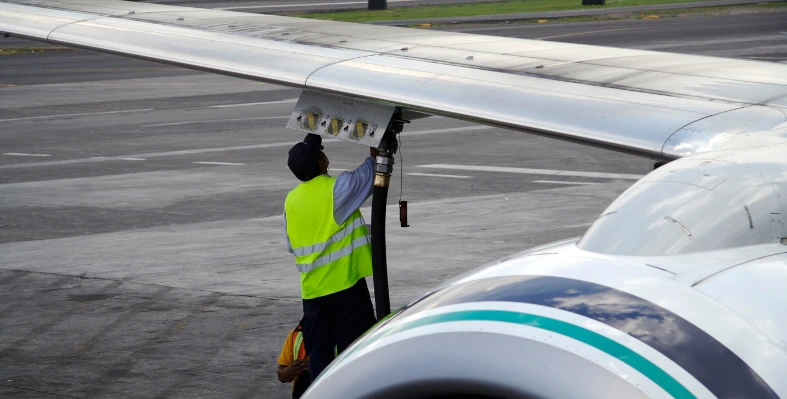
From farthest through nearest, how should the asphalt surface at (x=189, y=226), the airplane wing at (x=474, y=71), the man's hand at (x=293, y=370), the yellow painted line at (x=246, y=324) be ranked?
the yellow painted line at (x=246, y=324) < the asphalt surface at (x=189, y=226) < the man's hand at (x=293, y=370) < the airplane wing at (x=474, y=71)

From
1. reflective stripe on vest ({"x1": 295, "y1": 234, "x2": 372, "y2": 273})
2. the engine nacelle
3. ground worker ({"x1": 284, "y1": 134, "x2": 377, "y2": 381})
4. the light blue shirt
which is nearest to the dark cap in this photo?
ground worker ({"x1": 284, "y1": 134, "x2": 377, "y2": 381})

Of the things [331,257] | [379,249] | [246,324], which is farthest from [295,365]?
[246,324]

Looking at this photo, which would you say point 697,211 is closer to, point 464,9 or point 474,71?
point 474,71

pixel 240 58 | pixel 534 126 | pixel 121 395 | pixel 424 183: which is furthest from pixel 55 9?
pixel 424 183

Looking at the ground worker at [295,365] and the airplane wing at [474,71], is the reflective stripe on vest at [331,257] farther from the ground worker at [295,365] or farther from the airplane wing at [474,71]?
the airplane wing at [474,71]

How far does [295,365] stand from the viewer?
753cm

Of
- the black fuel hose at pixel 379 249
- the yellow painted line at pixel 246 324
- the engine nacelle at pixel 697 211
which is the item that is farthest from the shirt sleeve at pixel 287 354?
the engine nacelle at pixel 697 211

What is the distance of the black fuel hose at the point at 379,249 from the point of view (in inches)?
276

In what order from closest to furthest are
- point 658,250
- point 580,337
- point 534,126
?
1. point 580,337
2. point 658,250
3. point 534,126

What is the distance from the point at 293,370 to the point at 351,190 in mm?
1255

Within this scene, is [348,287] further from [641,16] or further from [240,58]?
[641,16]

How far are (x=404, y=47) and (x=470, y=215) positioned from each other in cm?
730

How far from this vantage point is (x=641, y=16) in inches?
1964

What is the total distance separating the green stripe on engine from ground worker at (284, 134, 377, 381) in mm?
3889
